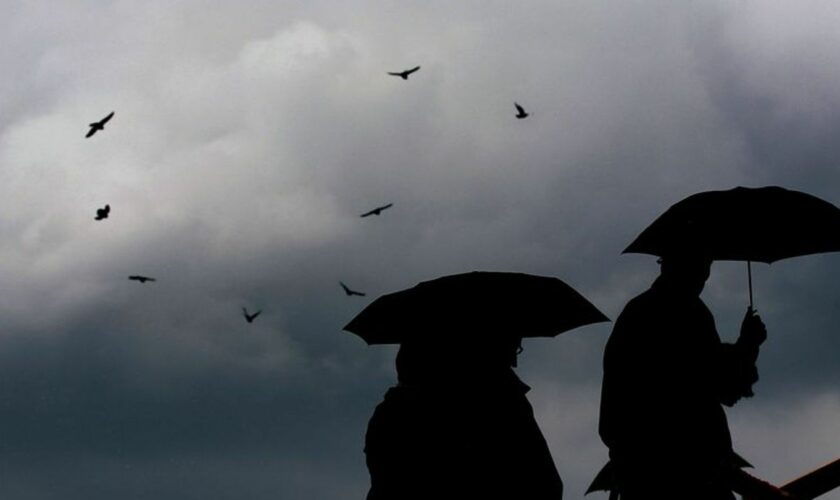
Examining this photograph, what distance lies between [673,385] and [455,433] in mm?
1455

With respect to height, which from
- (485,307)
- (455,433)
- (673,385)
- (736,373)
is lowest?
(455,433)

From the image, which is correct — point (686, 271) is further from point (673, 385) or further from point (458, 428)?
point (458, 428)

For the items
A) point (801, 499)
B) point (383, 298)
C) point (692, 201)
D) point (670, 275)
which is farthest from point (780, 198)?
point (801, 499)

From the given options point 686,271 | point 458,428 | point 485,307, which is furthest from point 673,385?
point 485,307

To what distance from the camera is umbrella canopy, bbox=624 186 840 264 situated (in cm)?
728

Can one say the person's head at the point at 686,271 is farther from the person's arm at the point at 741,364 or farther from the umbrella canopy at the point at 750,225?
the person's arm at the point at 741,364

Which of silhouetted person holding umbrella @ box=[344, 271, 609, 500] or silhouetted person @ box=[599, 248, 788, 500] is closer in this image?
silhouetted person @ box=[599, 248, 788, 500]

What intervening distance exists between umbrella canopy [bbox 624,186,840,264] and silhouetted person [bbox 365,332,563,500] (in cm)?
122

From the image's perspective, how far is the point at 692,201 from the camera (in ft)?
24.6

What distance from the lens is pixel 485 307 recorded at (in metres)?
8.40

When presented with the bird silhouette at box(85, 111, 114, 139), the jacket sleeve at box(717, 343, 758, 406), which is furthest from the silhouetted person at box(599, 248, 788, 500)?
the bird silhouette at box(85, 111, 114, 139)

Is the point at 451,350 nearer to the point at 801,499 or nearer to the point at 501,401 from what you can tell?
the point at 501,401

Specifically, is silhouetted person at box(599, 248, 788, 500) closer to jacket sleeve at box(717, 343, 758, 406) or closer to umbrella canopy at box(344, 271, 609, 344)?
jacket sleeve at box(717, 343, 758, 406)

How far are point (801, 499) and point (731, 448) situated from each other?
2.11 m
